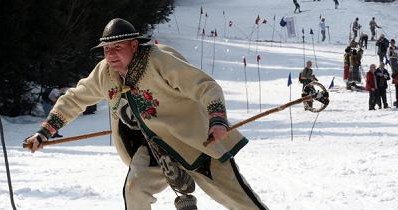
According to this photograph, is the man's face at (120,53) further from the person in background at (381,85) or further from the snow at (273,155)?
the person in background at (381,85)

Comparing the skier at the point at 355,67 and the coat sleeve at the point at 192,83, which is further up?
the coat sleeve at the point at 192,83

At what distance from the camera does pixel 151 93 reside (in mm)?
4625

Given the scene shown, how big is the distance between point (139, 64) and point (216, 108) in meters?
0.62

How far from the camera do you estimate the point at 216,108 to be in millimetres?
4285

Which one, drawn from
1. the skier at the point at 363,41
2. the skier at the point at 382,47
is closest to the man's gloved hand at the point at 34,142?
the skier at the point at 382,47

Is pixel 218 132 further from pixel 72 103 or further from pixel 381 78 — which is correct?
pixel 381 78

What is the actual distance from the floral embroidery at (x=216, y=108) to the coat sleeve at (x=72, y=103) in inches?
39.5

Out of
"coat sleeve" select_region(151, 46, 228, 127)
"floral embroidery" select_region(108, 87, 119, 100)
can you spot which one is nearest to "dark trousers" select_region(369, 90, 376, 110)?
"floral embroidery" select_region(108, 87, 119, 100)

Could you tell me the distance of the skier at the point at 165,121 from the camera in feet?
14.7

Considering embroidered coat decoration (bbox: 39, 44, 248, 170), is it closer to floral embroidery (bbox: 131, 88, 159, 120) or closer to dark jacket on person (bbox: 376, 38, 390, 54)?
floral embroidery (bbox: 131, 88, 159, 120)

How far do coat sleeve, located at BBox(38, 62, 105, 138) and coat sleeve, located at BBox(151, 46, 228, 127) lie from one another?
0.68 metres

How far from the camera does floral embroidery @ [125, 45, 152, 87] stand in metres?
4.54

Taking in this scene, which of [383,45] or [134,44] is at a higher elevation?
[134,44]

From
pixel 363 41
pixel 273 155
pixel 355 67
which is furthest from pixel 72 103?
pixel 363 41
